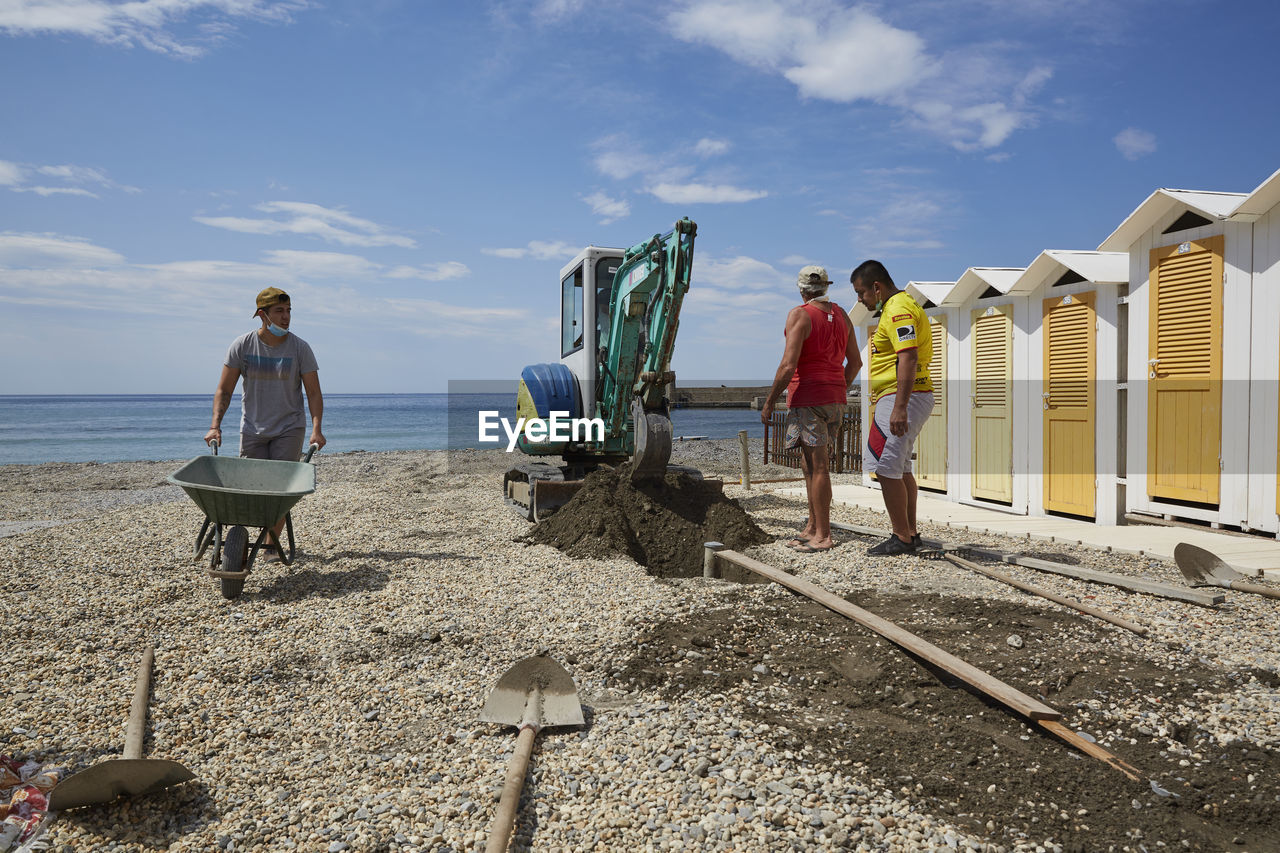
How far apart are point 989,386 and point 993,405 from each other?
0.83 feet

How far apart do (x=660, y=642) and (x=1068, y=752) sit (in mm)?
1799

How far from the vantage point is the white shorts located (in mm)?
5266

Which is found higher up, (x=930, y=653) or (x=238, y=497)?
(x=238, y=497)

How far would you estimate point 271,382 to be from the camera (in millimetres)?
5680

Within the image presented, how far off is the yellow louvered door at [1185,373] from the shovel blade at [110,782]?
7.95m

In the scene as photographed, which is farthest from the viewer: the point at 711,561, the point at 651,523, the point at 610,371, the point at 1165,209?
the point at 610,371

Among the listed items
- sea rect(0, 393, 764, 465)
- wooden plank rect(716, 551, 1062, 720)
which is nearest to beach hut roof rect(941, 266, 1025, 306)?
wooden plank rect(716, 551, 1062, 720)

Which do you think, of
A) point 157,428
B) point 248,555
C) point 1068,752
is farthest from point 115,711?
point 157,428

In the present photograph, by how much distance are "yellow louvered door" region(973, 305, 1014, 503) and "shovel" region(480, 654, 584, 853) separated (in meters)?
7.34

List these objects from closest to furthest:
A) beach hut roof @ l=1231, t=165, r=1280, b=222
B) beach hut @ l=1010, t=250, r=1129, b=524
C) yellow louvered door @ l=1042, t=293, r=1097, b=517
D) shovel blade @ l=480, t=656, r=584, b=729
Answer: shovel blade @ l=480, t=656, r=584, b=729, beach hut roof @ l=1231, t=165, r=1280, b=222, beach hut @ l=1010, t=250, r=1129, b=524, yellow louvered door @ l=1042, t=293, r=1097, b=517

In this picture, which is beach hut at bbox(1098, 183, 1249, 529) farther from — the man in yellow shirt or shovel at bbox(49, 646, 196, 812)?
shovel at bbox(49, 646, 196, 812)

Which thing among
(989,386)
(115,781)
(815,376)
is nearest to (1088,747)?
(115,781)

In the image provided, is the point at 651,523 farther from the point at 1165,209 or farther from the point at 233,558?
the point at 1165,209

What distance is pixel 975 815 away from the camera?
2.34 meters
